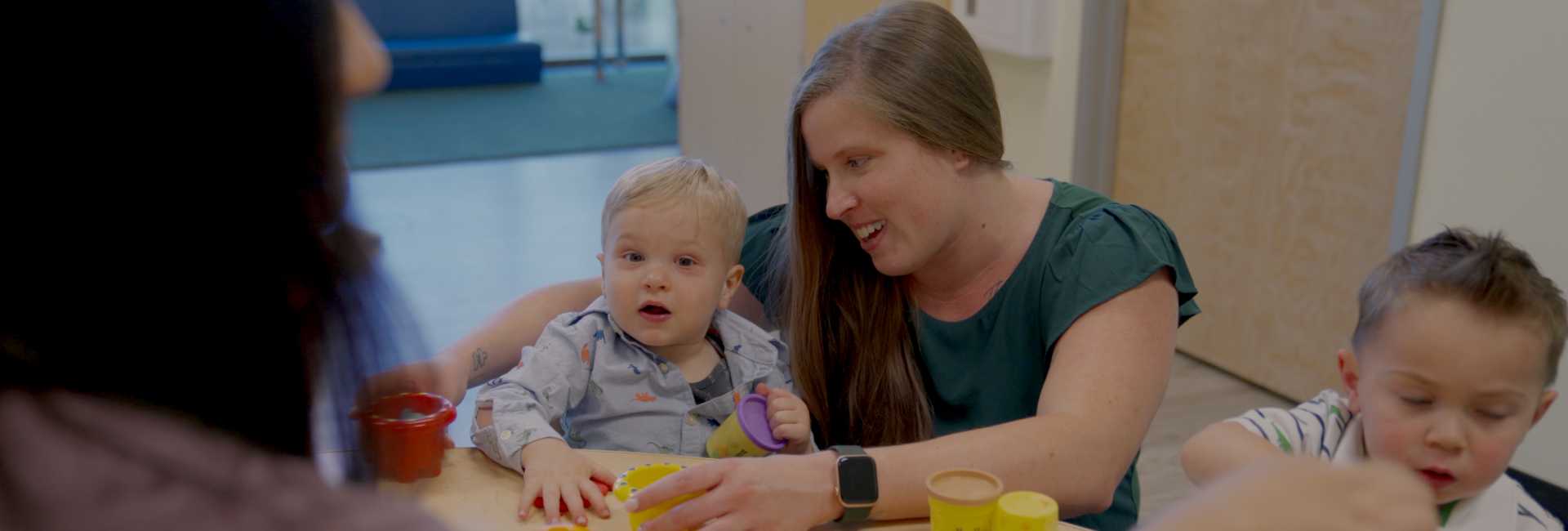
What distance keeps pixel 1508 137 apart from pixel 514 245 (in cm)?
365

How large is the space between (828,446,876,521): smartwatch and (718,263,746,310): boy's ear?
592 mm

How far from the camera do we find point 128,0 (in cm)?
59

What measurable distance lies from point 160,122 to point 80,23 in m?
0.05

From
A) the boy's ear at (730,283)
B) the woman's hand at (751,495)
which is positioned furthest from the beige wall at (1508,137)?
the woman's hand at (751,495)

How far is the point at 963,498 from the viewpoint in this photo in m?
1.36

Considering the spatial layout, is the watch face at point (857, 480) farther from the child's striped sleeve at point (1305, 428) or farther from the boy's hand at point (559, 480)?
the child's striped sleeve at point (1305, 428)

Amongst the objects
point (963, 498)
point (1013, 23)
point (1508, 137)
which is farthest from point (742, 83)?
point (963, 498)

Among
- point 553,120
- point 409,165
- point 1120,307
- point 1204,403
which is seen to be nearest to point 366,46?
point 1120,307

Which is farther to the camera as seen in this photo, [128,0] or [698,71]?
[698,71]

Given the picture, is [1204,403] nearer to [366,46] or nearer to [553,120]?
[366,46]

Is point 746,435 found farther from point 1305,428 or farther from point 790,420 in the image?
point 1305,428

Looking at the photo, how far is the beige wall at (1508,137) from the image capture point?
A: 2.90 metres

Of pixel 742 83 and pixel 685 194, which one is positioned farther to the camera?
pixel 742 83

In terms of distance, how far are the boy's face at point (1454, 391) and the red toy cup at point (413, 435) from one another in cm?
116
